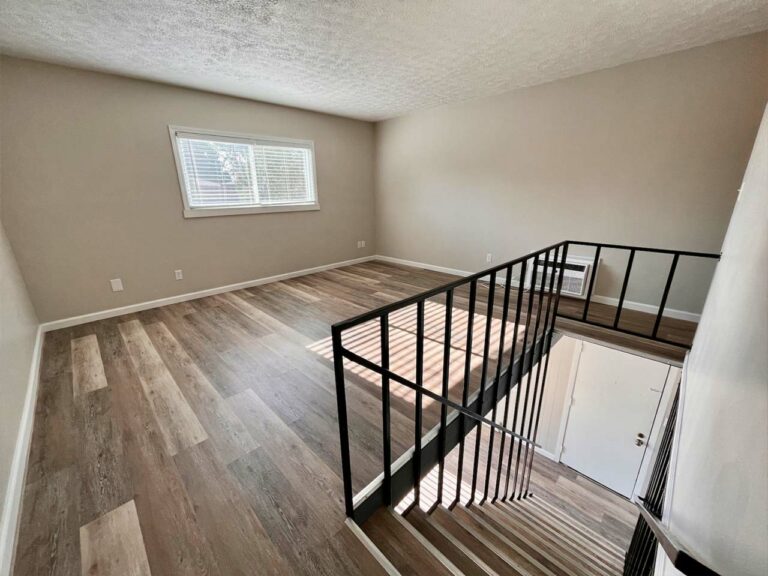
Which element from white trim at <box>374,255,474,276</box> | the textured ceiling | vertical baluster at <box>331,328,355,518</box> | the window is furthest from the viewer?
white trim at <box>374,255,474,276</box>

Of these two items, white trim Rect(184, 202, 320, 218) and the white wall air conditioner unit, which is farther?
white trim Rect(184, 202, 320, 218)

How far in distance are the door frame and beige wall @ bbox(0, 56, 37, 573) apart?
3.75m

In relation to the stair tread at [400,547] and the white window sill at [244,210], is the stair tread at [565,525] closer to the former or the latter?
the stair tread at [400,547]

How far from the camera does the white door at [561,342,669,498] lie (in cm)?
310

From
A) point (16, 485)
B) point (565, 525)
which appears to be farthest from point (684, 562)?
point (565, 525)

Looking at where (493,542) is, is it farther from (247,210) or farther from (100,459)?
(247,210)

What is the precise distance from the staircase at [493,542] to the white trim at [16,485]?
134cm

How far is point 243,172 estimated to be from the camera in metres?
3.92

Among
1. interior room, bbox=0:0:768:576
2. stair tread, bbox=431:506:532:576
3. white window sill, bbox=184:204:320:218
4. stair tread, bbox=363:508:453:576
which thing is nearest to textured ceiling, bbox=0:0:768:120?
interior room, bbox=0:0:768:576

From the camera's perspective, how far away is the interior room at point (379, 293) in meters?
1.20

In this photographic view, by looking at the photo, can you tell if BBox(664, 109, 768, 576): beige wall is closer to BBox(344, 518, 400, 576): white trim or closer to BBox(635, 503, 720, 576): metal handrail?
BBox(635, 503, 720, 576): metal handrail

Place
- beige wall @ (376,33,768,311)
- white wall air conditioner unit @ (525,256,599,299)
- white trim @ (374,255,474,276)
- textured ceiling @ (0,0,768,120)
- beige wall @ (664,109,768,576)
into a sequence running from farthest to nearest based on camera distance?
white trim @ (374,255,474,276), white wall air conditioner unit @ (525,256,599,299), beige wall @ (376,33,768,311), textured ceiling @ (0,0,768,120), beige wall @ (664,109,768,576)

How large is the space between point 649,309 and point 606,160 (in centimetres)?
165

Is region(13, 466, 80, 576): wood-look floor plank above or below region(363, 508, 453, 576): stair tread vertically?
above
